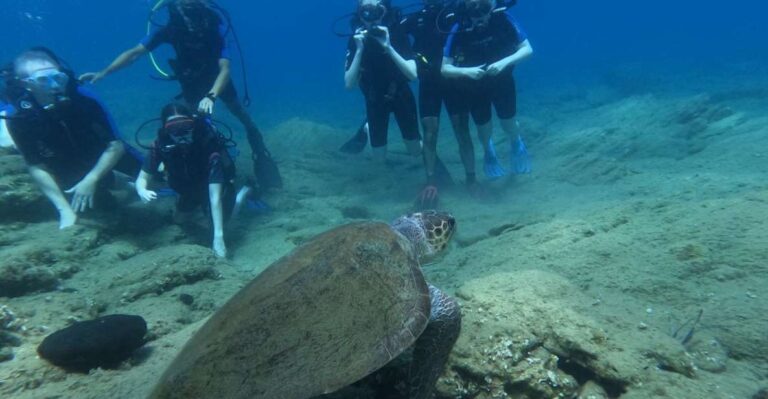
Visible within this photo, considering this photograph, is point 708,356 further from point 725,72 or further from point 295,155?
point 725,72

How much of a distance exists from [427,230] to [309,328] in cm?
139

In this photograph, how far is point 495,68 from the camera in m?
6.05

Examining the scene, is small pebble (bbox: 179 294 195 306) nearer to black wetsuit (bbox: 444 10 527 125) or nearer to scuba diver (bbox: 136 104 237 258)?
scuba diver (bbox: 136 104 237 258)

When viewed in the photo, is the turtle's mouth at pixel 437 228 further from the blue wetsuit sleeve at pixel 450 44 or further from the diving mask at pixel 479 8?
the diving mask at pixel 479 8

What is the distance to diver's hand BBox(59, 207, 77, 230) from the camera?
5062mm

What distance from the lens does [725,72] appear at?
1822 centimetres

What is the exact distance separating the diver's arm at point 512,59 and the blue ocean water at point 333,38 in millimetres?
13134

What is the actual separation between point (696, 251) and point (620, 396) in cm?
177

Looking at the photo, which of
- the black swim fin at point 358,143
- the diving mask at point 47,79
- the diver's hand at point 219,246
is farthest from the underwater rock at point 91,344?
the black swim fin at point 358,143

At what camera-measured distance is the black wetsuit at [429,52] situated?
22.5 ft

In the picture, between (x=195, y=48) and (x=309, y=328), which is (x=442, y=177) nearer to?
(x=195, y=48)

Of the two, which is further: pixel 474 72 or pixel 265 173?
pixel 265 173

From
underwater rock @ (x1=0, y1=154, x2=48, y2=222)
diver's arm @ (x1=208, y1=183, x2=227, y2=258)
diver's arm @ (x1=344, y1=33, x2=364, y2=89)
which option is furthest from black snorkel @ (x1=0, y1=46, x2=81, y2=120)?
diver's arm @ (x1=344, y1=33, x2=364, y2=89)

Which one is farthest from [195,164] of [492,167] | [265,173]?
[492,167]
